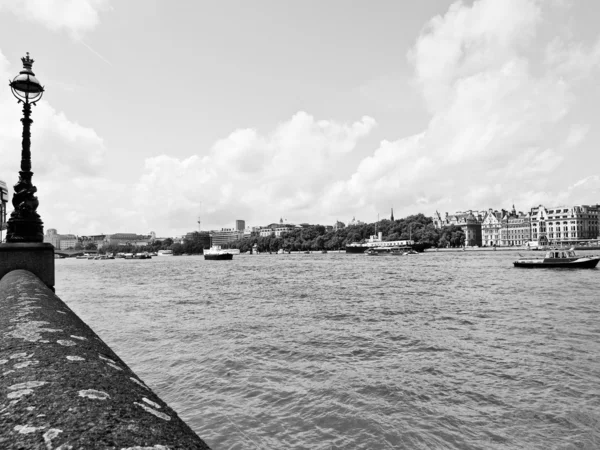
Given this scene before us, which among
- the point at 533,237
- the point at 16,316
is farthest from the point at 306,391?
the point at 533,237

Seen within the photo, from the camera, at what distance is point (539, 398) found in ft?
30.4

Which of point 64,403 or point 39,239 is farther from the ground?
point 39,239

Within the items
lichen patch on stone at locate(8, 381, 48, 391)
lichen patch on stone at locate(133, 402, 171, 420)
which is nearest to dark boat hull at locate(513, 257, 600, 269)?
lichen patch on stone at locate(133, 402, 171, 420)

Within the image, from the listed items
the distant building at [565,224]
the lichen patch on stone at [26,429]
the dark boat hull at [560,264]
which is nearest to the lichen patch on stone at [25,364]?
the lichen patch on stone at [26,429]

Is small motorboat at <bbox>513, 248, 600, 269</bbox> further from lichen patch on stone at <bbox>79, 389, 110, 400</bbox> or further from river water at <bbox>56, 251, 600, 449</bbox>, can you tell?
lichen patch on stone at <bbox>79, 389, 110, 400</bbox>

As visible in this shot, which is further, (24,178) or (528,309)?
(528,309)

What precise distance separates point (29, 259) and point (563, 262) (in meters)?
64.9

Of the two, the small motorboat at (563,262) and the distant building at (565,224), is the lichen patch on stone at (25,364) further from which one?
the distant building at (565,224)

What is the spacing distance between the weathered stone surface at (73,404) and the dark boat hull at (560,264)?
2645 inches

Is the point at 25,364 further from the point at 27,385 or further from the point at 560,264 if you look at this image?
the point at 560,264

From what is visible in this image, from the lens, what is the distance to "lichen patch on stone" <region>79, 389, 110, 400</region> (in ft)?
6.50

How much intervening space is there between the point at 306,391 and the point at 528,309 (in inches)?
711

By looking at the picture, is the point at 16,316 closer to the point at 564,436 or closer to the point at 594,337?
the point at 564,436

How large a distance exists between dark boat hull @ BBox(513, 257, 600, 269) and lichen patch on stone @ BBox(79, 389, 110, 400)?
67.5m
